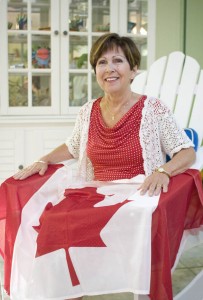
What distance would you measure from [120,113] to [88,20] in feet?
5.85

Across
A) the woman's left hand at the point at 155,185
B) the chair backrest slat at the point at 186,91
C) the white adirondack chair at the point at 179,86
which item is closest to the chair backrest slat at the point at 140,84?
the white adirondack chair at the point at 179,86

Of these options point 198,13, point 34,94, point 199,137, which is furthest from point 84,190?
point 198,13

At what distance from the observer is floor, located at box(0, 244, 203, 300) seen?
81.1 inches

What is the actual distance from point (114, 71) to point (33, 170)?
51 cm

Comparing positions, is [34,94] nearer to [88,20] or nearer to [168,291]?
[88,20]

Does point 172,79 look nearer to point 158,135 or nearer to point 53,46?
point 158,135

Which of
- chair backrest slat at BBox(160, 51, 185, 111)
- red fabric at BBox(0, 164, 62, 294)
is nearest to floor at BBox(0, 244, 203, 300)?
red fabric at BBox(0, 164, 62, 294)

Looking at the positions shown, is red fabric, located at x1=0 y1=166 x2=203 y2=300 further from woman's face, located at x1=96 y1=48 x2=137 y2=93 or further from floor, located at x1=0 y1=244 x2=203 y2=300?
floor, located at x1=0 y1=244 x2=203 y2=300

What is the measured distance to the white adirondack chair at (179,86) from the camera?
7.25 ft

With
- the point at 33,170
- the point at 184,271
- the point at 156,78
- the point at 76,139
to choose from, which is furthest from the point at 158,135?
the point at 184,271

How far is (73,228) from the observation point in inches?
56.7

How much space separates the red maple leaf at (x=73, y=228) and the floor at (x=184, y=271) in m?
0.68

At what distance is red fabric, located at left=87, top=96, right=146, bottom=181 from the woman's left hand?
290mm

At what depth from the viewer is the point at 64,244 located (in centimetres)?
145
